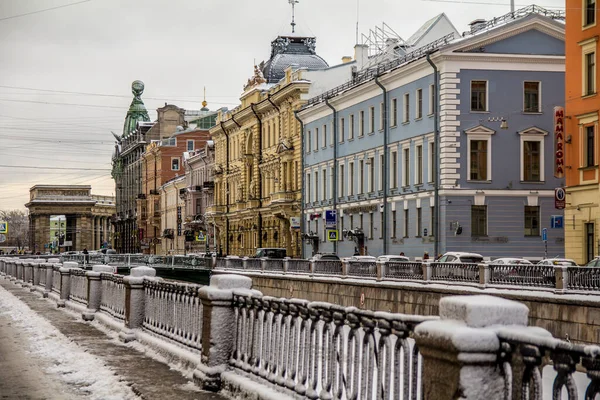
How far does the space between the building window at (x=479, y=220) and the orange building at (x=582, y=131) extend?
5.87 metres

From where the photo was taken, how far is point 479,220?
4462 cm

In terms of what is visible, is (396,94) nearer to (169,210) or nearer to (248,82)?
(248,82)

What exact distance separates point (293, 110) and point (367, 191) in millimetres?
14816

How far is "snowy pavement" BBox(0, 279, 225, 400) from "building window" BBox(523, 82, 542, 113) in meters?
29.5

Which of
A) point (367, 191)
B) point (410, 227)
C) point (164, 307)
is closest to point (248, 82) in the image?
point (367, 191)

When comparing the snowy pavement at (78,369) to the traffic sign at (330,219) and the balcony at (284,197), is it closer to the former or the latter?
the traffic sign at (330,219)

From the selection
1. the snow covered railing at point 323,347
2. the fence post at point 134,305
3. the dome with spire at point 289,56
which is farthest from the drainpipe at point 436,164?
the dome with spire at point 289,56

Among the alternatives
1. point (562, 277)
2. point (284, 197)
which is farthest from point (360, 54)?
point (562, 277)

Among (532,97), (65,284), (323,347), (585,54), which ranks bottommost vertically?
(65,284)

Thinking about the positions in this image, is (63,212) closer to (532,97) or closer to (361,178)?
(361,178)

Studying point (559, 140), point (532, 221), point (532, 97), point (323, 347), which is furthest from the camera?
point (532, 97)

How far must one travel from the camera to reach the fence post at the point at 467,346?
17.3 feet

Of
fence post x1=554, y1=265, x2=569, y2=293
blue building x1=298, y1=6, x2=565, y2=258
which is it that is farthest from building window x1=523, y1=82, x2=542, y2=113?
fence post x1=554, y1=265, x2=569, y2=293

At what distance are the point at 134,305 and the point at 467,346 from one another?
11530mm
